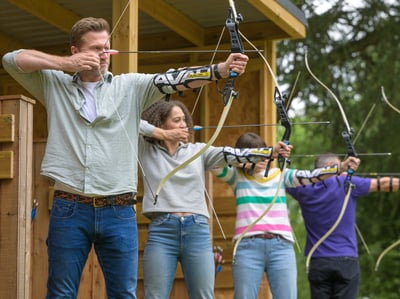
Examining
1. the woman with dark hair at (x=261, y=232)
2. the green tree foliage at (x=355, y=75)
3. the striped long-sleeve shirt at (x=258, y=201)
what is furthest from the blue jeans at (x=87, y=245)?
the green tree foliage at (x=355, y=75)

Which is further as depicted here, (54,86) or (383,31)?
(383,31)

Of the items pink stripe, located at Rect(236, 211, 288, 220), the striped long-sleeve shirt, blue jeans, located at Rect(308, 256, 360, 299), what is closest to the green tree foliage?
blue jeans, located at Rect(308, 256, 360, 299)

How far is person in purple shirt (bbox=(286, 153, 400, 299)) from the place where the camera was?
24.1ft

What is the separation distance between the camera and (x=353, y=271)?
7363mm

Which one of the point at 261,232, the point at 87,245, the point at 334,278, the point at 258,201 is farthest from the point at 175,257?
the point at 334,278

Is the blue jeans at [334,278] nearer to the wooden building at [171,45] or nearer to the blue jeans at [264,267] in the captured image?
the wooden building at [171,45]

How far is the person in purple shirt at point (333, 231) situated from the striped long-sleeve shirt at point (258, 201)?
2.49ft

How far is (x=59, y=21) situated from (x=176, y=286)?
2.51 meters

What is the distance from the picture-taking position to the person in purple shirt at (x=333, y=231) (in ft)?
24.1

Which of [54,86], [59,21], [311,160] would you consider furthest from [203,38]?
[311,160]

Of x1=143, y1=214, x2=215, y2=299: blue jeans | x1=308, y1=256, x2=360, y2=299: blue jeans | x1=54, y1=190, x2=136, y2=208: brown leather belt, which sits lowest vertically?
x1=308, y1=256, x2=360, y2=299: blue jeans

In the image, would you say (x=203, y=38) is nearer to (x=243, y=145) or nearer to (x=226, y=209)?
(x=226, y=209)

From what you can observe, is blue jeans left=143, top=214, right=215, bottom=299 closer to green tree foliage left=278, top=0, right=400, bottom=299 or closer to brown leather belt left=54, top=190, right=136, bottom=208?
brown leather belt left=54, top=190, right=136, bottom=208

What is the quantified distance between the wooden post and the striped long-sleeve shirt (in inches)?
69.8
